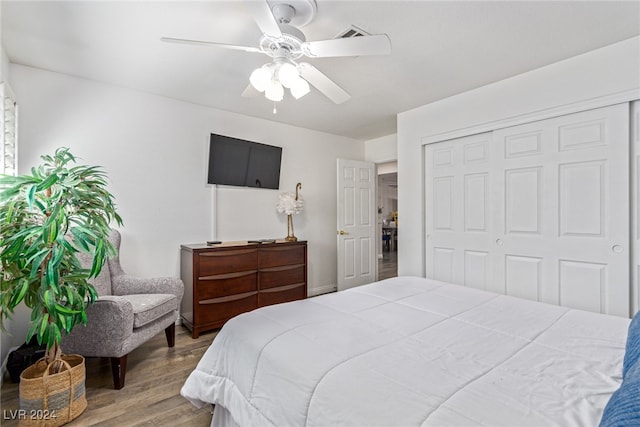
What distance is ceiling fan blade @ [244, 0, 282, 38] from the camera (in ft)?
4.58

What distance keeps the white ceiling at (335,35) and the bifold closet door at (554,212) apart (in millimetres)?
647

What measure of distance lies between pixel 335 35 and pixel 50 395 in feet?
9.21

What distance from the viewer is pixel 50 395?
1.67 metres

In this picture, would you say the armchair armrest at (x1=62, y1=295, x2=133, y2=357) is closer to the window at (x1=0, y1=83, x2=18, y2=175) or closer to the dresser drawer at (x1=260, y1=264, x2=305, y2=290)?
the window at (x1=0, y1=83, x2=18, y2=175)

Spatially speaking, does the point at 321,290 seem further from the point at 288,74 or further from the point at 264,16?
the point at 264,16

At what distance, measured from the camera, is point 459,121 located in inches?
123

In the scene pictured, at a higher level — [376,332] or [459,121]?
[459,121]

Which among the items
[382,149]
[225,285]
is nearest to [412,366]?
[225,285]

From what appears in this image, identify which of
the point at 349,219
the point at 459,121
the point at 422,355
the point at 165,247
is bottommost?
the point at 422,355

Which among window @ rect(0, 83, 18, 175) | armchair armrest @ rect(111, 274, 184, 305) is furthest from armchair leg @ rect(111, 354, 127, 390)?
window @ rect(0, 83, 18, 175)

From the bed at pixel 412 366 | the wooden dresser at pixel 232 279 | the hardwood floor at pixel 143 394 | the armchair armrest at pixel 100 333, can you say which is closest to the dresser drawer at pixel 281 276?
the wooden dresser at pixel 232 279

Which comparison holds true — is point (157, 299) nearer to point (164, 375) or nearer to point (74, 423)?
point (164, 375)

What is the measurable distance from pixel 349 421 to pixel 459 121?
10.1 feet

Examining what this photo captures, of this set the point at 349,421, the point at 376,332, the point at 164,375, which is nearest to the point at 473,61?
the point at 376,332
